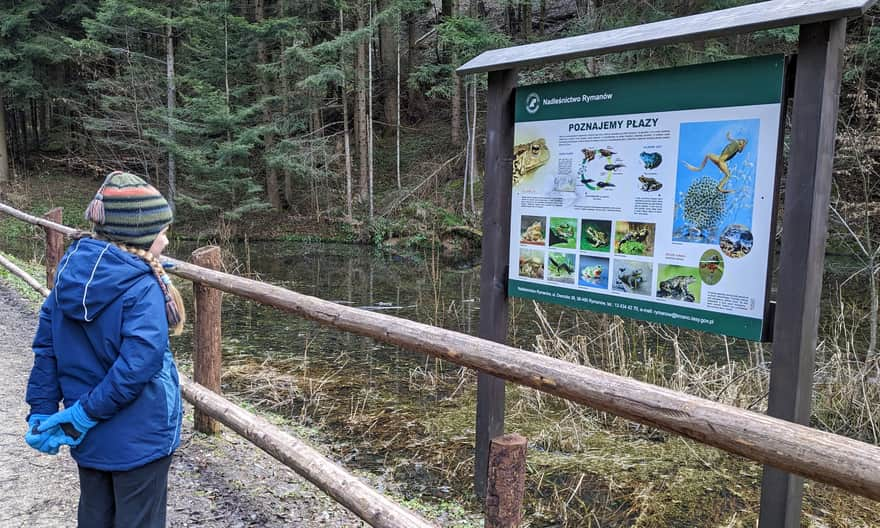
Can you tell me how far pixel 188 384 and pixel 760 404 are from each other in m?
4.52

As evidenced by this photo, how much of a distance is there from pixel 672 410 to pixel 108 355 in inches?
72.0

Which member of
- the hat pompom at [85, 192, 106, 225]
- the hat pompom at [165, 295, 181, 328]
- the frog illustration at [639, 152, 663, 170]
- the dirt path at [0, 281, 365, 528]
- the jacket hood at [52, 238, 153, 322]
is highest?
the frog illustration at [639, 152, 663, 170]

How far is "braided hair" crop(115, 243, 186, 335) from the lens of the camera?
218 cm

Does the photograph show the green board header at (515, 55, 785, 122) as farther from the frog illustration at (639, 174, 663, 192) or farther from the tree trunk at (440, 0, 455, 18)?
the tree trunk at (440, 0, 455, 18)

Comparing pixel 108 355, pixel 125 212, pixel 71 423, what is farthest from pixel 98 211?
pixel 71 423

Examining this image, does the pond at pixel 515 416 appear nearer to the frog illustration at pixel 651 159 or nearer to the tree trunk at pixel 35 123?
the frog illustration at pixel 651 159

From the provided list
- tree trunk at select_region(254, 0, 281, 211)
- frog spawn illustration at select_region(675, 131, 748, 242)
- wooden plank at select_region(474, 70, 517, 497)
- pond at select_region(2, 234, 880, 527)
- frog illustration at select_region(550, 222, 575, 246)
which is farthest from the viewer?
tree trunk at select_region(254, 0, 281, 211)

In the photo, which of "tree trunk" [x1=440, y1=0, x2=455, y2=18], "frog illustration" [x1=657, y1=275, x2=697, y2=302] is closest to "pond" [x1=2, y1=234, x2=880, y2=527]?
"frog illustration" [x1=657, y1=275, x2=697, y2=302]

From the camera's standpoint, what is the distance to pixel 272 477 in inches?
151

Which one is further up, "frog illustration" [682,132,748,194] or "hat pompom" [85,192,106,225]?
"frog illustration" [682,132,748,194]

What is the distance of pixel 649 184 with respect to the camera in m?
3.15

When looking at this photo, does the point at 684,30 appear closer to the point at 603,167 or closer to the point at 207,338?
the point at 603,167

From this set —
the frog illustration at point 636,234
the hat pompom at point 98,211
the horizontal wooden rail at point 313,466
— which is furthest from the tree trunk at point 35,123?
the frog illustration at point 636,234

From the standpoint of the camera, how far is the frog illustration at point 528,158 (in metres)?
3.70
